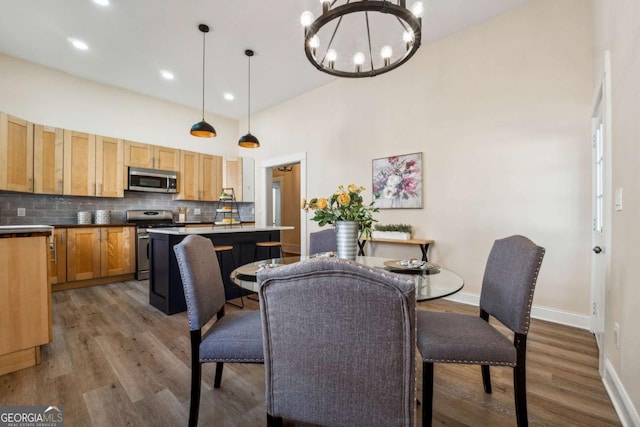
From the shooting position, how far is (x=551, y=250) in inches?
112

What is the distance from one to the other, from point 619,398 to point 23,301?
12.4 ft

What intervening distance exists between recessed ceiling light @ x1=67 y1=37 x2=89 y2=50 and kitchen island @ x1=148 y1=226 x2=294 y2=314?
2.67 m

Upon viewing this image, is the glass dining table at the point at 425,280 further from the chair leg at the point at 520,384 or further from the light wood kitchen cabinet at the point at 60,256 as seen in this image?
the light wood kitchen cabinet at the point at 60,256

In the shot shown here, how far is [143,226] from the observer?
4.72 m

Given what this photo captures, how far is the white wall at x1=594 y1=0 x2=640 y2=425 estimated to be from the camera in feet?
4.44

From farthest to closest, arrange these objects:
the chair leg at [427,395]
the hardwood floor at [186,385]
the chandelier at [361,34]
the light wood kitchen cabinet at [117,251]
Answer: the light wood kitchen cabinet at [117,251], the chandelier at [361,34], the hardwood floor at [186,385], the chair leg at [427,395]

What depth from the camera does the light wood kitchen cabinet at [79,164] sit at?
418 centimetres

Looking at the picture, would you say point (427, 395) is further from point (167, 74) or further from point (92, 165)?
point (92, 165)

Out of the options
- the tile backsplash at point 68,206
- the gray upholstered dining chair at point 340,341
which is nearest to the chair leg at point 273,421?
the gray upholstered dining chair at point 340,341

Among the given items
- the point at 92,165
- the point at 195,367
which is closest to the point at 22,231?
the point at 195,367

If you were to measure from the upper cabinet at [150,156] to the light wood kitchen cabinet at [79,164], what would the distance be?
0.47 m

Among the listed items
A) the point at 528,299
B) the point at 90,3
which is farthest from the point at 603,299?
the point at 90,3

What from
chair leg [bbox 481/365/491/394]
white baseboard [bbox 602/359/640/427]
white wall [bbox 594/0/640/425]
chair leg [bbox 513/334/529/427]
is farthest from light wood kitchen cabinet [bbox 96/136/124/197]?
white baseboard [bbox 602/359/640/427]

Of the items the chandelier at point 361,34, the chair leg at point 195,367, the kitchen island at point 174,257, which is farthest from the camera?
the kitchen island at point 174,257
